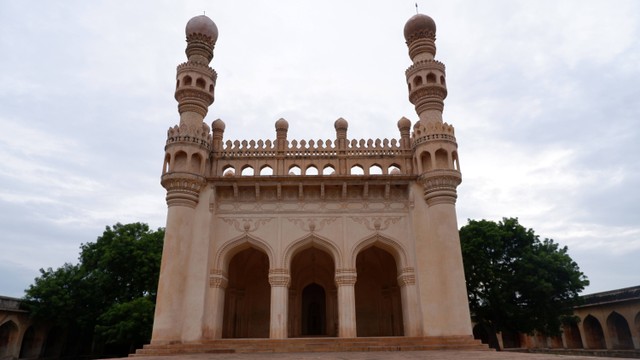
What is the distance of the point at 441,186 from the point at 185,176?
9870 millimetres

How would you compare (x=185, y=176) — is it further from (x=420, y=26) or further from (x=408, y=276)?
(x=420, y=26)

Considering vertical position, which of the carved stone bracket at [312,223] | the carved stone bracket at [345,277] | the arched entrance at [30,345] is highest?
the carved stone bracket at [312,223]

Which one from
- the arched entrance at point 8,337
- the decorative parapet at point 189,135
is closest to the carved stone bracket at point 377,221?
the decorative parapet at point 189,135

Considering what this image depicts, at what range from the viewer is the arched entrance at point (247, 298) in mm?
19234

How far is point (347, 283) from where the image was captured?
648 inches

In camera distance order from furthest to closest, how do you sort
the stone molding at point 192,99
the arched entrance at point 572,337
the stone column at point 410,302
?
1. the arched entrance at point 572,337
2. the stone molding at point 192,99
3. the stone column at point 410,302

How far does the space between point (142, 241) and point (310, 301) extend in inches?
494

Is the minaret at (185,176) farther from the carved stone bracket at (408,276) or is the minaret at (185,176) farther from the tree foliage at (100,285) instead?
the tree foliage at (100,285)

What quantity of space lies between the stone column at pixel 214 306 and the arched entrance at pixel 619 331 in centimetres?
2723

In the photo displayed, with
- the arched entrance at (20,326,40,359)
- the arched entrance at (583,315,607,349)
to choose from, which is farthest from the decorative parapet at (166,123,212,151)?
the arched entrance at (583,315,607,349)

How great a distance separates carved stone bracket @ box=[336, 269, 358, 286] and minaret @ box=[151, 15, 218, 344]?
5.35 meters

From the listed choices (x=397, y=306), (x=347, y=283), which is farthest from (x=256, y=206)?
(x=397, y=306)

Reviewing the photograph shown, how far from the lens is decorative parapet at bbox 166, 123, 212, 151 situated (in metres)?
17.4

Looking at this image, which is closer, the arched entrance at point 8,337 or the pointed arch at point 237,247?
the pointed arch at point 237,247
